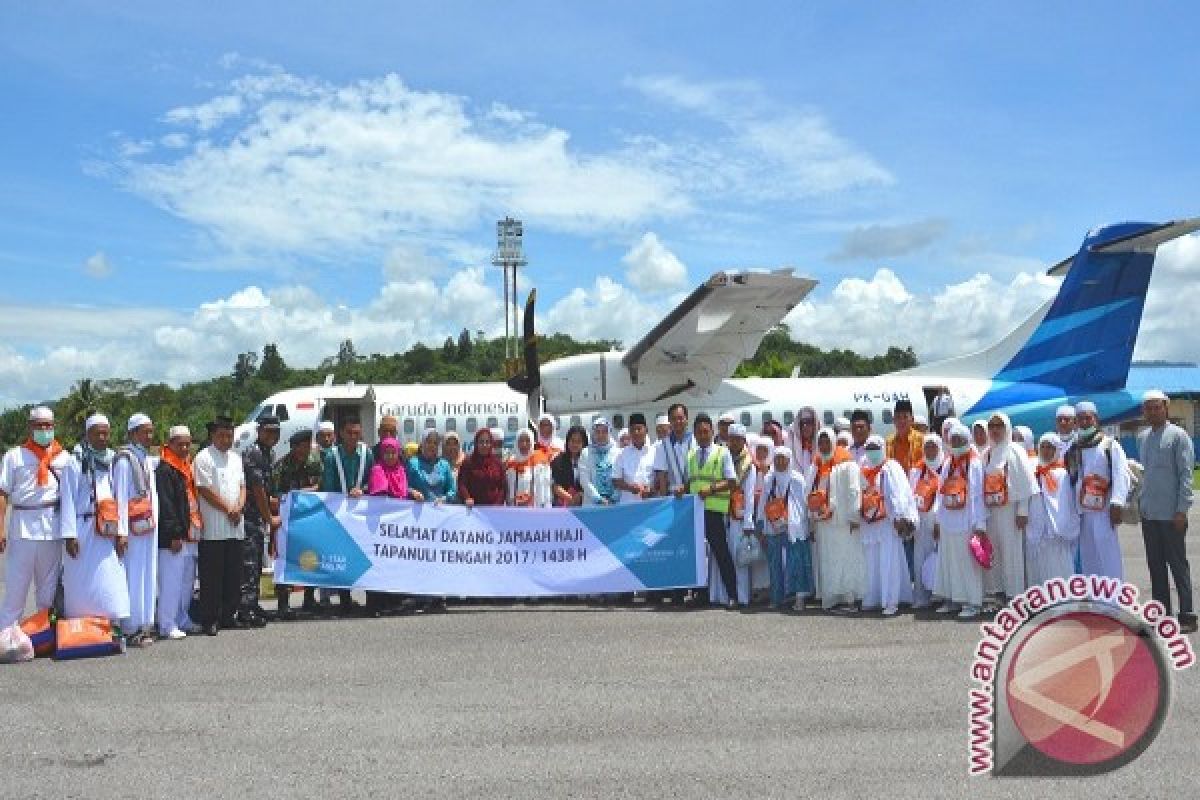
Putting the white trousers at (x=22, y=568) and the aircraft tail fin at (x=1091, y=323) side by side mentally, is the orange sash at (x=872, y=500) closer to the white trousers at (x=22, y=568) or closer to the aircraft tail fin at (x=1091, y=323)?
the white trousers at (x=22, y=568)

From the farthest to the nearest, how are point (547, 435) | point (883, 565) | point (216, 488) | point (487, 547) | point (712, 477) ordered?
point (547, 435)
point (712, 477)
point (487, 547)
point (883, 565)
point (216, 488)

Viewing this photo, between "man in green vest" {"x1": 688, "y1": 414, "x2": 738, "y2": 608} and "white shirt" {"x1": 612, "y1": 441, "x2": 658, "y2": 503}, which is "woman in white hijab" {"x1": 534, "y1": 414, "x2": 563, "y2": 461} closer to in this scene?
"white shirt" {"x1": 612, "y1": 441, "x2": 658, "y2": 503}

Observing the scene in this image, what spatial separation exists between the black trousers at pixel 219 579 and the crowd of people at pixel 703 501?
18 millimetres

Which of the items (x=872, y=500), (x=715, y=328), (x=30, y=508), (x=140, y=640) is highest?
(x=715, y=328)

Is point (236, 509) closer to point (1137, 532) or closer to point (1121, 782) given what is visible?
point (1121, 782)

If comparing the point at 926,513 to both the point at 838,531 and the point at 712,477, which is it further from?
the point at 712,477

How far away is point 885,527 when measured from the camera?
391 inches

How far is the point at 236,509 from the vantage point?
368 inches

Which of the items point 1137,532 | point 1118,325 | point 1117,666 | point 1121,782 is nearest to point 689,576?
point 1117,666

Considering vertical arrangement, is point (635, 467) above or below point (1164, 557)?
above

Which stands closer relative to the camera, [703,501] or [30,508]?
[30,508]

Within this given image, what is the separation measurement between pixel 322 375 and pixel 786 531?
2320 inches

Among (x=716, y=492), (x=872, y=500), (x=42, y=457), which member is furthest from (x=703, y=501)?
(x=42, y=457)

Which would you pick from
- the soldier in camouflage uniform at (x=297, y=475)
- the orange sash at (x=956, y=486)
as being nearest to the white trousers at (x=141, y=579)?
the soldier in camouflage uniform at (x=297, y=475)
